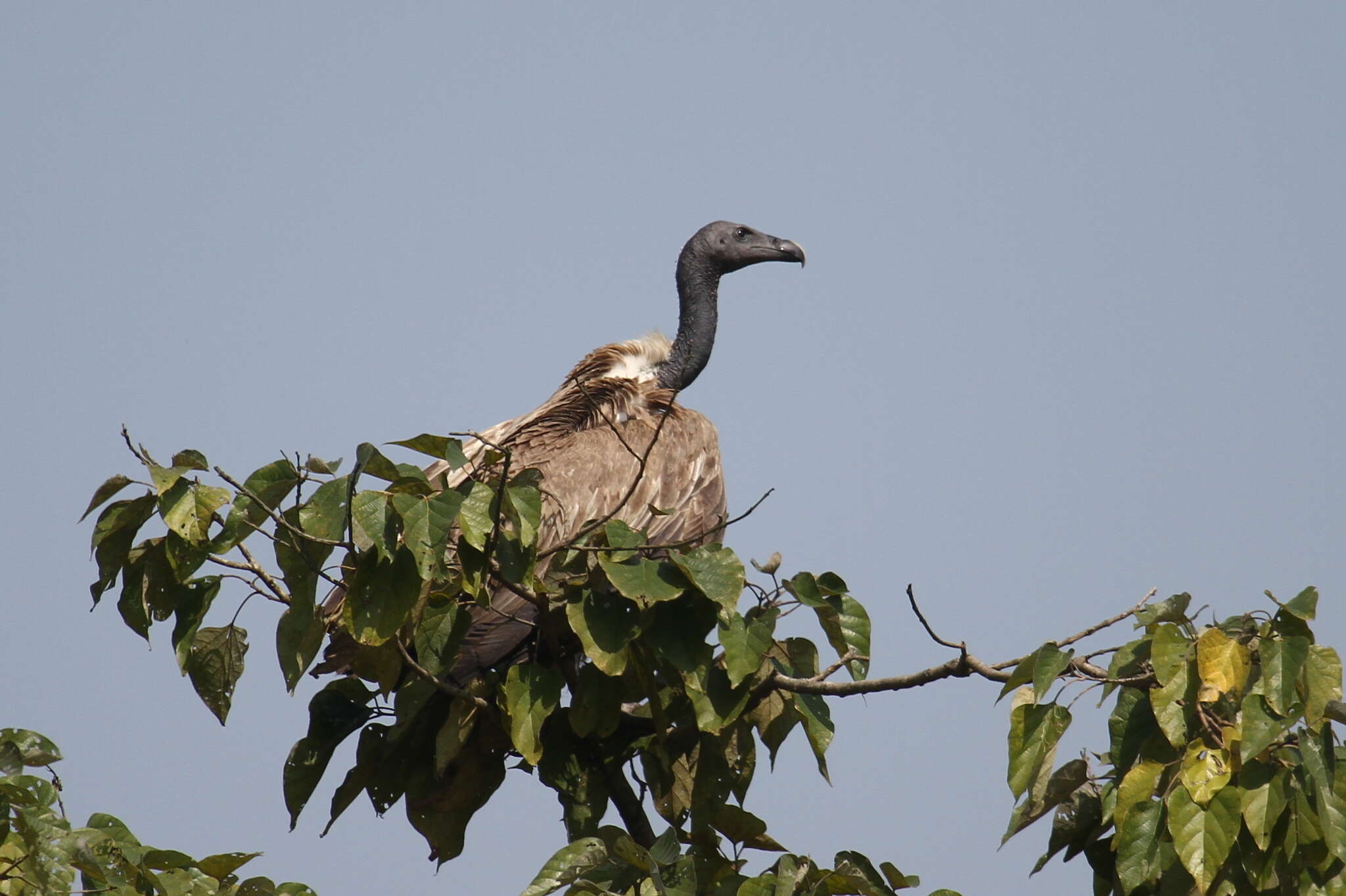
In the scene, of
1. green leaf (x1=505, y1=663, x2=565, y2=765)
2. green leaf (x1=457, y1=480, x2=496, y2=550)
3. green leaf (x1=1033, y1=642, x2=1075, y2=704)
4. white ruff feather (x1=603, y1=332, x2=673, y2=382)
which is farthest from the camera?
Answer: white ruff feather (x1=603, y1=332, x2=673, y2=382)

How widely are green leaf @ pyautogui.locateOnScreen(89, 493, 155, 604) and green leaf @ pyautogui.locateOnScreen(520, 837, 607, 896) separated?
154 cm

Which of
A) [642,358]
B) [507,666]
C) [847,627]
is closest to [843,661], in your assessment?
[847,627]

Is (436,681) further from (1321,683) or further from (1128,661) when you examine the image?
(1321,683)

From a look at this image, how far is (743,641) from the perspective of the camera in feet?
14.9

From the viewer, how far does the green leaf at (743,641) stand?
4.49m

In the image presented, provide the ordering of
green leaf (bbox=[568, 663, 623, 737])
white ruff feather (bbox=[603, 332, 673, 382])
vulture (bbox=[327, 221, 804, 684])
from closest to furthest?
green leaf (bbox=[568, 663, 623, 737]) < vulture (bbox=[327, 221, 804, 684]) < white ruff feather (bbox=[603, 332, 673, 382])

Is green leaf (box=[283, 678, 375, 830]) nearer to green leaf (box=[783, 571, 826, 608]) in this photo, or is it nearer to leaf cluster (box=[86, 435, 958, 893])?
leaf cluster (box=[86, 435, 958, 893])

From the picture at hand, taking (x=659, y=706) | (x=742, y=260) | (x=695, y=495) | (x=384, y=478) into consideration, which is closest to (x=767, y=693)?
(x=659, y=706)

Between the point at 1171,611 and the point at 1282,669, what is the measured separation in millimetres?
357

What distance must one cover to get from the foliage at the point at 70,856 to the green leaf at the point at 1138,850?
2.56 meters

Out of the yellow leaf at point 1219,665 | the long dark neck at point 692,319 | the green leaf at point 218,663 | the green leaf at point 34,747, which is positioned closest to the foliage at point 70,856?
the green leaf at point 34,747

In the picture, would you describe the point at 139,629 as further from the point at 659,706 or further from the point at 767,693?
the point at 767,693

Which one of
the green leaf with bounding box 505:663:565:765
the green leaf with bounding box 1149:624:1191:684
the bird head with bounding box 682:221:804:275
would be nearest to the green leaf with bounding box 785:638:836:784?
the green leaf with bounding box 505:663:565:765

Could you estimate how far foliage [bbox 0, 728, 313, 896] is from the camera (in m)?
4.30
